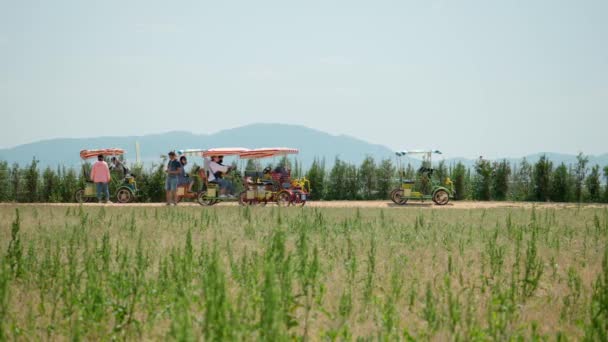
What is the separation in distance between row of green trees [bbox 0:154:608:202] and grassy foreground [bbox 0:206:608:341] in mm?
14818

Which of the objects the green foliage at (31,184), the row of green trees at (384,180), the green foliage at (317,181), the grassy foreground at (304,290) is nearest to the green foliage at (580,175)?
the row of green trees at (384,180)

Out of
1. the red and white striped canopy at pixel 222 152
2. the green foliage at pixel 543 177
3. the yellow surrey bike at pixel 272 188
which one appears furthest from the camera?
the green foliage at pixel 543 177

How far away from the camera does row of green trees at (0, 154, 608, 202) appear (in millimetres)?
25359

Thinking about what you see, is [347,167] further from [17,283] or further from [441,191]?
[17,283]

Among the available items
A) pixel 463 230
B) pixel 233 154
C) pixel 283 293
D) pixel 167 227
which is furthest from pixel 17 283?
pixel 233 154

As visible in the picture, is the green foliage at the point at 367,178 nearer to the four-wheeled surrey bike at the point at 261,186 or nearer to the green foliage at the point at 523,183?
the four-wheeled surrey bike at the point at 261,186

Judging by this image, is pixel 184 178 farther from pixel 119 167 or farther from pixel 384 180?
pixel 384 180

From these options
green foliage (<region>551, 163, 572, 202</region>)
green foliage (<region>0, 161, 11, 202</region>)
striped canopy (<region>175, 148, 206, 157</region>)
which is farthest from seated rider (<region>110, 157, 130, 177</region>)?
green foliage (<region>551, 163, 572, 202</region>)

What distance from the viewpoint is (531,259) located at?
670 cm

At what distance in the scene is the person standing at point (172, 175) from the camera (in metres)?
20.7

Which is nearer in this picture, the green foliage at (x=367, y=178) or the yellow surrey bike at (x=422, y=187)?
the yellow surrey bike at (x=422, y=187)

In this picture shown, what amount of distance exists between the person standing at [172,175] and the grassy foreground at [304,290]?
943 centimetres

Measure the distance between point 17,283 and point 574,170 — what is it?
23.5 metres

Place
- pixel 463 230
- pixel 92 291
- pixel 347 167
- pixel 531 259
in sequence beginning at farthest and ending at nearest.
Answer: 1. pixel 347 167
2. pixel 463 230
3. pixel 531 259
4. pixel 92 291
